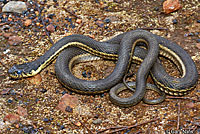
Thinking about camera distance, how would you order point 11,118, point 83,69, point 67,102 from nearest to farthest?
1. point 11,118
2. point 67,102
3. point 83,69

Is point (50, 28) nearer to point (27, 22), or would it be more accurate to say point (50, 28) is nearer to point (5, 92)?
point (27, 22)

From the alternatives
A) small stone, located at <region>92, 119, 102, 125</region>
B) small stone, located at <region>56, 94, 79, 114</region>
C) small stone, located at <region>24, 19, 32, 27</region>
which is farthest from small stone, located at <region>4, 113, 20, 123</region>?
small stone, located at <region>24, 19, 32, 27</region>

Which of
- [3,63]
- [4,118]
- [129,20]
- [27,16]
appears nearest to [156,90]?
[129,20]

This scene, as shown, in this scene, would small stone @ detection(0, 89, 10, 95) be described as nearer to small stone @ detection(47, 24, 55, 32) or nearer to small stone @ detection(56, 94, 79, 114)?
small stone @ detection(56, 94, 79, 114)

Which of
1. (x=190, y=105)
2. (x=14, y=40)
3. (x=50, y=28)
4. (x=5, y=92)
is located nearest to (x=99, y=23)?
(x=50, y=28)

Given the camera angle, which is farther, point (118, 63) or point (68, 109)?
point (118, 63)

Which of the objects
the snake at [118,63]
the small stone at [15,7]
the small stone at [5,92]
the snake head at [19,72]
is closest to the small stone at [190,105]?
the snake at [118,63]
